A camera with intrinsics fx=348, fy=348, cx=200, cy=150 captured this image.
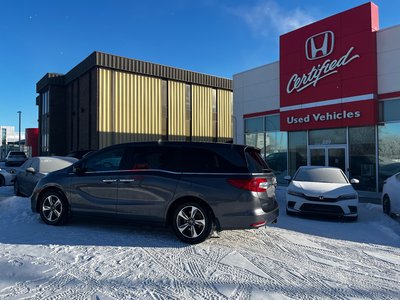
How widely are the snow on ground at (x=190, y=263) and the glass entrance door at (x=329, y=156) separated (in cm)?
756

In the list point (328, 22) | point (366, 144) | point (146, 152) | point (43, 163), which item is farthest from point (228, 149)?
point (328, 22)

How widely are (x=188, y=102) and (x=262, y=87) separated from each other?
521 inches

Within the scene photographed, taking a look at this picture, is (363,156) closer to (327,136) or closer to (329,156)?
(329,156)

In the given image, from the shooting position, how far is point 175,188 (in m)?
5.89

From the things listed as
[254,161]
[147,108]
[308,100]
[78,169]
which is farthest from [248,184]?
[147,108]

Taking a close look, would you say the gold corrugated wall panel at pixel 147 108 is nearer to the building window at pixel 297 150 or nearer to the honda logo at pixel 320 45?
the building window at pixel 297 150

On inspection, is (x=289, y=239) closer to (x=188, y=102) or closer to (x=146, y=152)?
(x=146, y=152)

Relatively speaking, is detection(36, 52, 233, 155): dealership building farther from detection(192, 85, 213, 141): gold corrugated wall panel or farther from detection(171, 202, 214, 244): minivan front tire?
detection(171, 202, 214, 244): minivan front tire

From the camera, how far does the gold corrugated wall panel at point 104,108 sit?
25.1 m

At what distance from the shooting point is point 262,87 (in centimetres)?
1819

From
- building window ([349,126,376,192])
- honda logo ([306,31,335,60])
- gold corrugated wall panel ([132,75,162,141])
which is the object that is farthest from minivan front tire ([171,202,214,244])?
gold corrugated wall panel ([132,75,162,141])

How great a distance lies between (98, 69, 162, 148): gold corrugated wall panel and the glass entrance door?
49.9 ft

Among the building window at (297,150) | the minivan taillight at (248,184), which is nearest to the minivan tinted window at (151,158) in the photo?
the minivan taillight at (248,184)

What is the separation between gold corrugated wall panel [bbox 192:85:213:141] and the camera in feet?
102
